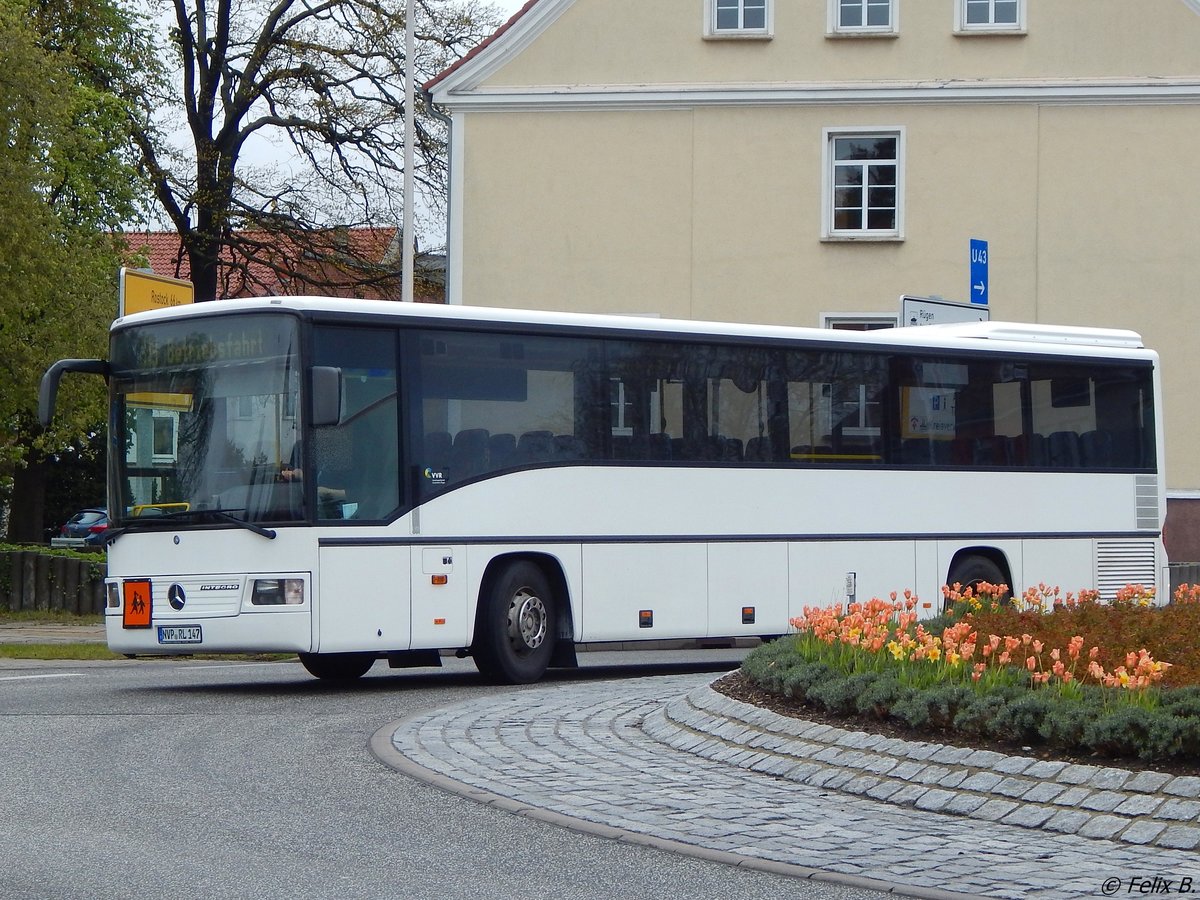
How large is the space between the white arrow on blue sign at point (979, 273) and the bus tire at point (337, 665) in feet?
28.4

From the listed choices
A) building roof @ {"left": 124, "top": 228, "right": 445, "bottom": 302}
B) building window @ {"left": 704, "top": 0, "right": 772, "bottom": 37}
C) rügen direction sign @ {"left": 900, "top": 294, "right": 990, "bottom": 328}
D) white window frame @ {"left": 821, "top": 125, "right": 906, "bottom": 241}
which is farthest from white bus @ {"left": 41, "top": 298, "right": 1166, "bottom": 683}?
building roof @ {"left": 124, "top": 228, "right": 445, "bottom": 302}

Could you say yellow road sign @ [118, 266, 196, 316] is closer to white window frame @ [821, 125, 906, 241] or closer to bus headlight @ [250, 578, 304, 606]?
bus headlight @ [250, 578, 304, 606]

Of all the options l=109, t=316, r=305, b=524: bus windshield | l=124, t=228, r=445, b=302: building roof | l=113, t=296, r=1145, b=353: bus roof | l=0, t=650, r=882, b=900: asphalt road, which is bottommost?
l=0, t=650, r=882, b=900: asphalt road

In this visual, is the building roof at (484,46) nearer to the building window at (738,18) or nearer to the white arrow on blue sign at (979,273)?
the building window at (738,18)

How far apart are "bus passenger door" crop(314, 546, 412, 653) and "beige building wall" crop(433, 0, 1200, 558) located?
17904 mm

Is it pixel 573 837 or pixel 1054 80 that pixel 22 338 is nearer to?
pixel 1054 80

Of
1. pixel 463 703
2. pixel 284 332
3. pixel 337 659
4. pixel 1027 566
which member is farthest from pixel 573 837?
pixel 1027 566

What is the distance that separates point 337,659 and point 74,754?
5384 millimetres

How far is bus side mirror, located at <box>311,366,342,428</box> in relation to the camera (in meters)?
13.7

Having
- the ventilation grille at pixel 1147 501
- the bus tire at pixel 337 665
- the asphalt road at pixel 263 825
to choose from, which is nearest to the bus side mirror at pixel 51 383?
the asphalt road at pixel 263 825

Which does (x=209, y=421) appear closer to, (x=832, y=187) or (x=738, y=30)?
(x=832, y=187)

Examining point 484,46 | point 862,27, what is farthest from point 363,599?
point 862,27

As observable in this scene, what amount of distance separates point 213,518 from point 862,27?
67.3ft

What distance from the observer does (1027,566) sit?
61.7 feet
